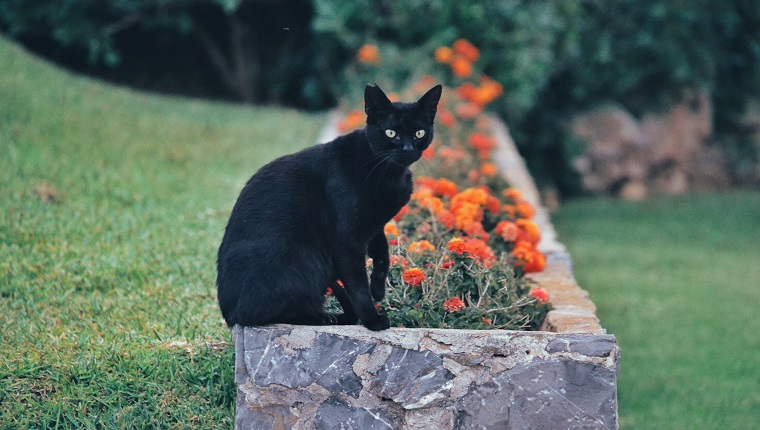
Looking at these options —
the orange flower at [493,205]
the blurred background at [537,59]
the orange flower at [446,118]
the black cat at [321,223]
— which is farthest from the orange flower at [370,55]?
the black cat at [321,223]

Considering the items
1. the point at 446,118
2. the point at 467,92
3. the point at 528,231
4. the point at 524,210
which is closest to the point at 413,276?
the point at 528,231

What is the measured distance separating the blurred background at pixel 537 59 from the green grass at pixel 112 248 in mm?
1311

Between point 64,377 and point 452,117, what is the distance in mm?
4144

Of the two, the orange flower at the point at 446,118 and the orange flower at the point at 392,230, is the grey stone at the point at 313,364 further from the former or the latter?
the orange flower at the point at 446,118

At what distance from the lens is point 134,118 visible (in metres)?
8.01

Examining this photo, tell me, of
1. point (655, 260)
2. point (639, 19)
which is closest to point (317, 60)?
point (639, 19)

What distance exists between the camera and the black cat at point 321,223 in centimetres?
312

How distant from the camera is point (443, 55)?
25.1 feet

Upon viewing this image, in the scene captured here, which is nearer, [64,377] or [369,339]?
[369,339]

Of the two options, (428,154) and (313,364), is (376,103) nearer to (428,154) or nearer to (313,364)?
(313,364)

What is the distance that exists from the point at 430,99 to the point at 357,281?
2.35 feet

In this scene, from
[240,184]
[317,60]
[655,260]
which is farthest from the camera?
[317,60]

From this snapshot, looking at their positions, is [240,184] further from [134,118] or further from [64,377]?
[64,377]

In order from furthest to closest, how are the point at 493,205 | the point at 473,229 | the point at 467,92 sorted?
the point at 467,92
the point at 493,205
the point at 473,229
